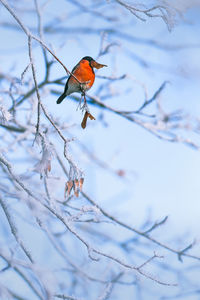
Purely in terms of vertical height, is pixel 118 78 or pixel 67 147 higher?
pixel 118 78

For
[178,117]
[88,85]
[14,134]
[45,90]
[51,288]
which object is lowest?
[51,288]

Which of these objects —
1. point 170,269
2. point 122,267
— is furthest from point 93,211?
point 170,269

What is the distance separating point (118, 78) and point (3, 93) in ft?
2.29

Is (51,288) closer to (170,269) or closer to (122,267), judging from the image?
(122,267)

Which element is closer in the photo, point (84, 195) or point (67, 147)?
point (67, 147)

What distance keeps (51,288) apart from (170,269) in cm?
155

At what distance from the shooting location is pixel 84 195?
199 centimetres

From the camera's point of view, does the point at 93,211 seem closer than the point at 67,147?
No

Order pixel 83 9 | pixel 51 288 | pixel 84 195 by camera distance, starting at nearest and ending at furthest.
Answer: pixel 51 288 < pixel 84 195 < pixel 83 9

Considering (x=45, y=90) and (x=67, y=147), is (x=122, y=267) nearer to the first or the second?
(x=67, y=147)

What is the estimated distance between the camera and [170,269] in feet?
8.69

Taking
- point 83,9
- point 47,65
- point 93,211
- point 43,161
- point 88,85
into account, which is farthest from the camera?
point 83,9

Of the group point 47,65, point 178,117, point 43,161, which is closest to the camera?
point 43,161

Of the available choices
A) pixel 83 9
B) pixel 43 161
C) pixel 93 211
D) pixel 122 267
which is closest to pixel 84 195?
pixel 93 211
